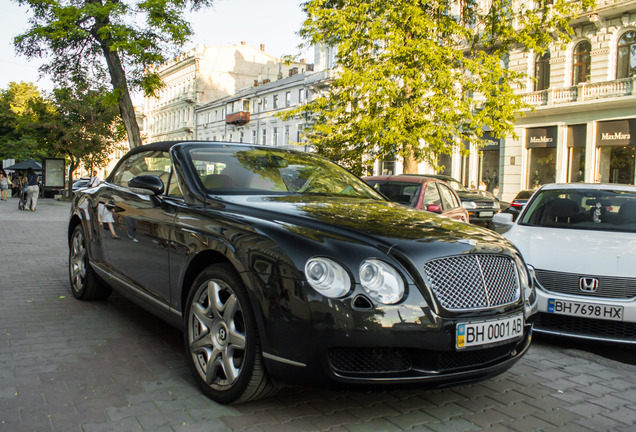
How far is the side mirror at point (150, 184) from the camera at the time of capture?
420 cm

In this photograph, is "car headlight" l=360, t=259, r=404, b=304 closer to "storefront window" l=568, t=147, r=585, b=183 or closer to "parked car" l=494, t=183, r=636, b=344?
"parked car" l=494, t=183, r=636, b=344

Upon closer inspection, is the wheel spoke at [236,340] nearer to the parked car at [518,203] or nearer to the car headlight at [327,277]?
the car headlight at [327,277]

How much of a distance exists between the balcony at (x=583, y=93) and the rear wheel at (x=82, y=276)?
23128 mm

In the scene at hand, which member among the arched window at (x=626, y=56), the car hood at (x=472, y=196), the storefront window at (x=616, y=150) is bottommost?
the car hood at (x=472, y=196)

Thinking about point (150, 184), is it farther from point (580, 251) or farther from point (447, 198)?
point (447, 198)

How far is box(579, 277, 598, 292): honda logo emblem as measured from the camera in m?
4.87

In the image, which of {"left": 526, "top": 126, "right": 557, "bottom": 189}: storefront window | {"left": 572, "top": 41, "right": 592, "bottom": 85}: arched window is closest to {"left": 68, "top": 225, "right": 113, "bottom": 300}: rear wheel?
{"left": 526, "top": 126, "right": 557, "bottom": 189}: storefront window

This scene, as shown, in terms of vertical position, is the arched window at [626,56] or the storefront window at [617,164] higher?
the arched window at [626,56]

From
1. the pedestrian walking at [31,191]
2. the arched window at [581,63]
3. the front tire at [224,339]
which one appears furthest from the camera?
the arched window at [581,63]

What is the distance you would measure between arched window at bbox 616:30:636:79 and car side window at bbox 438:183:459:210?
1883cm

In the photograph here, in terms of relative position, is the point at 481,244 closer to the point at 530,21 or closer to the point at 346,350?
the point at 346,350

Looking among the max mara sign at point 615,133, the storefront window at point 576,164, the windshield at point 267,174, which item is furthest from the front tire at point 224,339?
the storefront window at point 576,164

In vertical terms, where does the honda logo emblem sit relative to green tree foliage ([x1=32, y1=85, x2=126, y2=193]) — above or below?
below

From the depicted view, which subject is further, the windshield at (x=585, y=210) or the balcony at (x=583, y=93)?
the balcony at (x=583, y=93)
